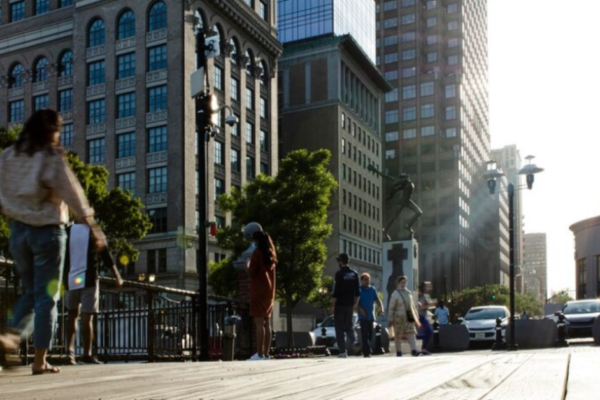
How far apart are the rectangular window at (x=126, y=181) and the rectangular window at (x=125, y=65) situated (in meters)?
7.28

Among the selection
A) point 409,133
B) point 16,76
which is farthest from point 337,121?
point 409,133

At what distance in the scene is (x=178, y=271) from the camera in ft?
173

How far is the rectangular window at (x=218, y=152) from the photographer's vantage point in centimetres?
5849

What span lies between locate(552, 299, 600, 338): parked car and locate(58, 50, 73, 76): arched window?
144ft

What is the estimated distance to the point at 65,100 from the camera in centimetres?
5919

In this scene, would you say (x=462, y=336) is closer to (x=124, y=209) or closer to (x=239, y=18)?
(x=124, y=209)

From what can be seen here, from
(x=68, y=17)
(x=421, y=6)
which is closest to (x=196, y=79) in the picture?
(x=68, y=17)

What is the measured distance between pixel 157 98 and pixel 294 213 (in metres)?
21.9

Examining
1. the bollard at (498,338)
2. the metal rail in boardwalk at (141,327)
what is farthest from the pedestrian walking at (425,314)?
the metal rail in boardwalk at (141,327)

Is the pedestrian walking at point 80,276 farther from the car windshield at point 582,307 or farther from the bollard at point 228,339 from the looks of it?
the car windshield at point 582,307

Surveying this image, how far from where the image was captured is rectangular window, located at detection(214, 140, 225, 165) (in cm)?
5849

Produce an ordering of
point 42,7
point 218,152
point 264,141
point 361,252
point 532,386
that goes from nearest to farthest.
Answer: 1. point 532,386
2. point 218,152
3. point 42,7
4. point 264,141
5. point 361,252

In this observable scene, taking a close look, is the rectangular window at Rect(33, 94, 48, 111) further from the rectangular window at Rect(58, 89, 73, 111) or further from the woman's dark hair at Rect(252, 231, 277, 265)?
the woman's dark hair at Rect(252, 231, 277, 265)

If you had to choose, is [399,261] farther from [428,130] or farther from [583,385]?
[428,130]
